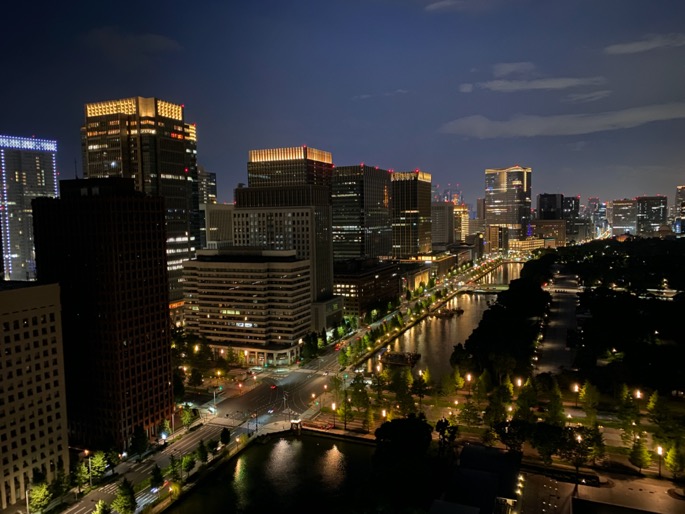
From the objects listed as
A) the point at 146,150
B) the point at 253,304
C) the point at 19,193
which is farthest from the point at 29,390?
the point at 19,193

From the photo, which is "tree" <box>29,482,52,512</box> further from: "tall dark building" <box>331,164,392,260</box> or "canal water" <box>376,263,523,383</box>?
"tall dark building" <box>331,164,392,260</box>

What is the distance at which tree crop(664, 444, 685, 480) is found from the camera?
39344 mm

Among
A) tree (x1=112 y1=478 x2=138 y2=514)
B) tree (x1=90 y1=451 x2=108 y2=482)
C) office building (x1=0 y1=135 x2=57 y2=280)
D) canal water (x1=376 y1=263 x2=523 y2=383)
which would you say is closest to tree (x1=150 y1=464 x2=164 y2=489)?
tree (x1=112 y1=478 x2=138 y2=514)

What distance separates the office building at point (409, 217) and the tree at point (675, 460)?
13908cm

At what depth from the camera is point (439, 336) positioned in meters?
93.2

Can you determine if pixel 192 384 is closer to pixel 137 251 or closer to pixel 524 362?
pixel 137 251

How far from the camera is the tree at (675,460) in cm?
3934

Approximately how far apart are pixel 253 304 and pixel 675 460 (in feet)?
176

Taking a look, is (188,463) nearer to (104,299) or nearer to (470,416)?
(104,299)

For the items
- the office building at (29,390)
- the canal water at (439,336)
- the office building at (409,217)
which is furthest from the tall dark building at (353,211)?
the office building at (29,390)

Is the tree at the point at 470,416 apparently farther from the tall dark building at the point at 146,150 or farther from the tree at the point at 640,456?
the tall dark building at the point at 146,150

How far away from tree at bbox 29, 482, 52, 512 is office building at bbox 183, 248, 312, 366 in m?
37.6

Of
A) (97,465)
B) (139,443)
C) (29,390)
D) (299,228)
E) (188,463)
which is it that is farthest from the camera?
(299,228)

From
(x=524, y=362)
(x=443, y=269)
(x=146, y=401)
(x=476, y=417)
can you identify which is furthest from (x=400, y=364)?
(x=443, y=269)
